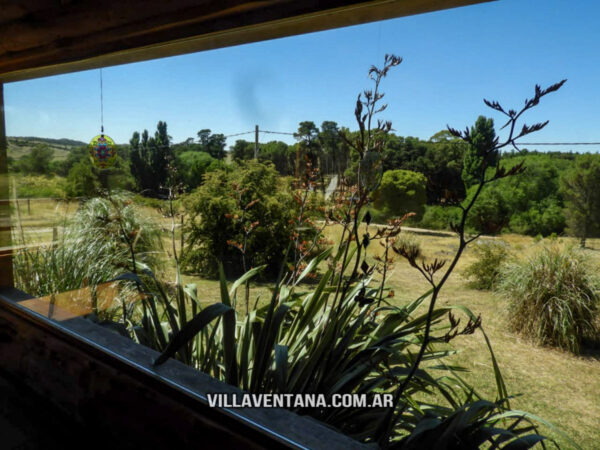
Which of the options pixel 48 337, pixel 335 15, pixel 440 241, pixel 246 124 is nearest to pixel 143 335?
pixel 48 337

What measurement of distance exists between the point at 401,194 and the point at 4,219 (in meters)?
2.83

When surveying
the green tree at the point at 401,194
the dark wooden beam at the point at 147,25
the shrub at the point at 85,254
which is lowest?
the shrub at the point at 85,254

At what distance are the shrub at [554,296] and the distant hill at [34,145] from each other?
2370mm

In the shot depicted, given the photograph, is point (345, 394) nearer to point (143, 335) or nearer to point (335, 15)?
point (143, 335)

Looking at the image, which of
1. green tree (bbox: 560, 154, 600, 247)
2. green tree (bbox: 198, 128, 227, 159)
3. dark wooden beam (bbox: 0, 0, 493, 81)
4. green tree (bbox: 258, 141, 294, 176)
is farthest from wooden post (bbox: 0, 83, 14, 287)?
green tree (bbox: 560, 154, 600, 247)

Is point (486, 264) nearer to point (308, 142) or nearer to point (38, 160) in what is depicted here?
point (308, 142)

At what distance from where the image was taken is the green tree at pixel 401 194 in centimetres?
109

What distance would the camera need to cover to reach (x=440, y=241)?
108 centimetres

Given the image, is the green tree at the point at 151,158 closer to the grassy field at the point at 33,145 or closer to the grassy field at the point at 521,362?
the grassy field at the point at 33,145

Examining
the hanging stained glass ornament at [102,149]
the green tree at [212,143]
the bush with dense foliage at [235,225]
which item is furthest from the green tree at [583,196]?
the hanging stained glass ornament at [102,149]

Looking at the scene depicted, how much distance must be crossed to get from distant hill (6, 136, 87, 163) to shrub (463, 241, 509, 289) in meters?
2.24

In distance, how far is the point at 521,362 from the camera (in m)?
1.05

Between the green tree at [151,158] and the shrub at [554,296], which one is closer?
the shrub at [554,296]

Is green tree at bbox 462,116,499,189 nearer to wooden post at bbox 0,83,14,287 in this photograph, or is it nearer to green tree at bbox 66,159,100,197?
green tree at bbox 66,159,100,197
